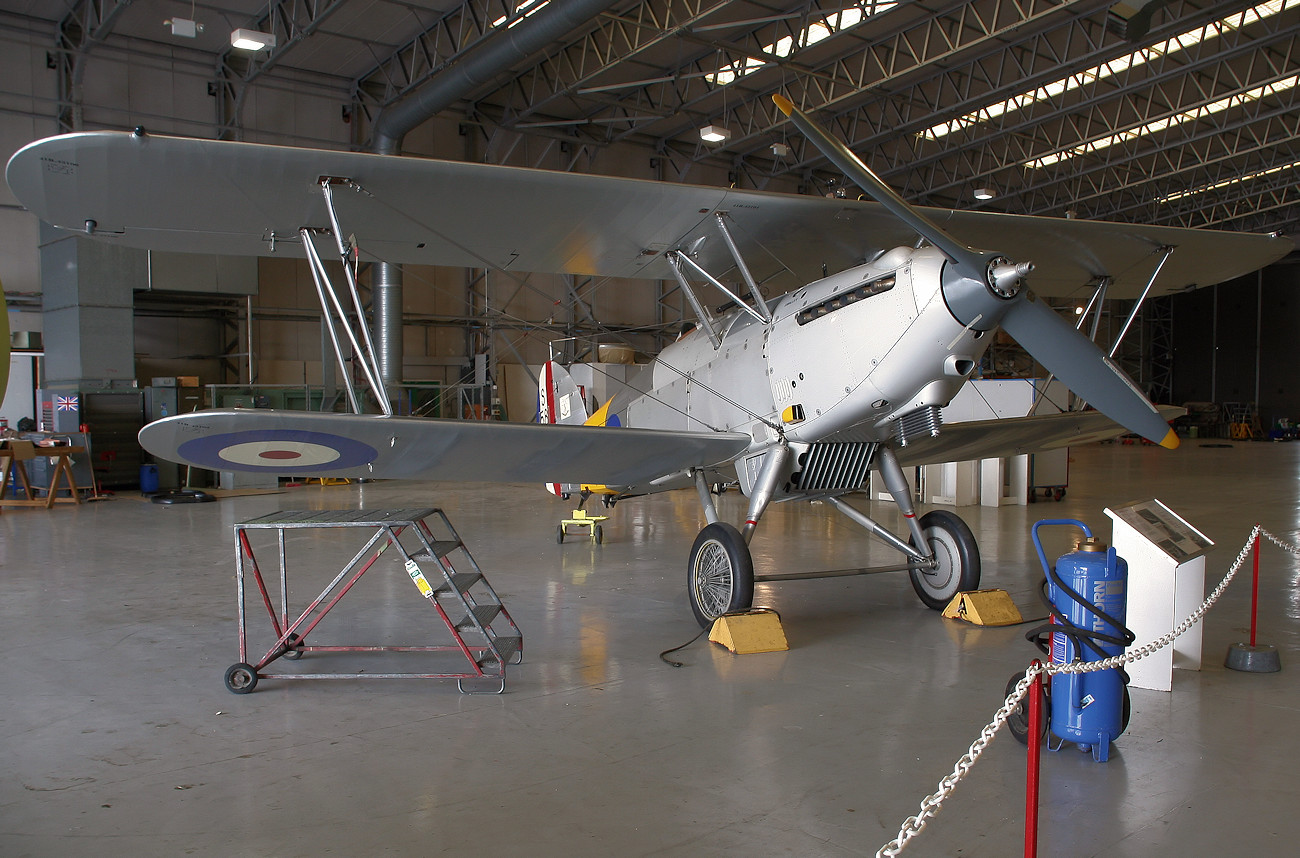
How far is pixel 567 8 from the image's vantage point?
40.7 ft

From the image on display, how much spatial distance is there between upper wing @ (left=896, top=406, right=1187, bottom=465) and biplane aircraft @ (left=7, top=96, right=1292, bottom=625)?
0.12 feet

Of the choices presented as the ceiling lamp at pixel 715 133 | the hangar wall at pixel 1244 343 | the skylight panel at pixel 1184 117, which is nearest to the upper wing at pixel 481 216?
the ceiling lamp at pixel 715 133

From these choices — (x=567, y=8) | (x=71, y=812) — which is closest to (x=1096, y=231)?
(x=71, y=812)

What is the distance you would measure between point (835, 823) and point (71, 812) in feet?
8.50

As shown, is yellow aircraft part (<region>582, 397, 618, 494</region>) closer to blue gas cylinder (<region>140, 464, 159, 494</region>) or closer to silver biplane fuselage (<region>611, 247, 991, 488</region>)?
silver biplane fuselage (<region>611, 247, 991, 488</region>)

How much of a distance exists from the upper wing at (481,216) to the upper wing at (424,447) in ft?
5.03

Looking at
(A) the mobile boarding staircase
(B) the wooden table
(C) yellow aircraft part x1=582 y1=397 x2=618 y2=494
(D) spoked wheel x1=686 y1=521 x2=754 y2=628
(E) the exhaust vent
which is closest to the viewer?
(A) the mobile boarding staircase

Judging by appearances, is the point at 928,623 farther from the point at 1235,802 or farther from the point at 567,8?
the point at 567,8

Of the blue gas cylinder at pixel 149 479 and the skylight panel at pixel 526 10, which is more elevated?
the skylight panel at pixel 526 10

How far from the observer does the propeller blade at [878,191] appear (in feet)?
14.7

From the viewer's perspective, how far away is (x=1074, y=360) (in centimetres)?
474

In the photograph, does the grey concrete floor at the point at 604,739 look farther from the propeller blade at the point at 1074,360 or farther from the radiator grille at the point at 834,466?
the propeller blade at the point at 1074,360

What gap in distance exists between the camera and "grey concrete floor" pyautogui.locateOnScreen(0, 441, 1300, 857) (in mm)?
2807

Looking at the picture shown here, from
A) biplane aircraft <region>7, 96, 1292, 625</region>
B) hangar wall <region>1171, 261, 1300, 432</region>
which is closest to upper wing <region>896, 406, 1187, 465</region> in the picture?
biplane aircraft <region>7, 96, 1292, 625</region>
